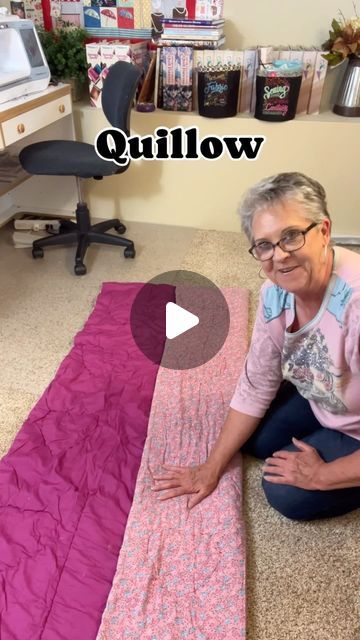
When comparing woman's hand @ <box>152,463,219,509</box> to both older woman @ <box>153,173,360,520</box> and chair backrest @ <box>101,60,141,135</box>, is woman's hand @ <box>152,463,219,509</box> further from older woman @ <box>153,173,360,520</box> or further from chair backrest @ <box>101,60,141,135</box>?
chair backrest @ <box>101,60,141,135</box>

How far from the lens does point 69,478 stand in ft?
4.52

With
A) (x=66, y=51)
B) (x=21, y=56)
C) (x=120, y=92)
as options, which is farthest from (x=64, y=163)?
(x=66, y=51)

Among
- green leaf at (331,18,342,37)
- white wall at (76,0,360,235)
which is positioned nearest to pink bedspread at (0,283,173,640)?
white wall at (76,0,360,235)

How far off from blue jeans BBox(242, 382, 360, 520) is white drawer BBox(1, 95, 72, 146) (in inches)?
58.8

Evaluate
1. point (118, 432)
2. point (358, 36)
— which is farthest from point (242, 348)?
point (358, 36)

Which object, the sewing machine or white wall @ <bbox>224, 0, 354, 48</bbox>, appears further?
white wall @ <bbox>224, 0, 354, 48</bbox>

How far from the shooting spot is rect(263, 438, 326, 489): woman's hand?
44.9 inches

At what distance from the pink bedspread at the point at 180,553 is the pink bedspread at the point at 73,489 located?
47 millimetres

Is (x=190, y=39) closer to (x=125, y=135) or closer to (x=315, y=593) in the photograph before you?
(x=125, y=135)

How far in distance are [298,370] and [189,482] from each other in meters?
0.44

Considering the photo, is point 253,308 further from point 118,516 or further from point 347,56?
point 347,56

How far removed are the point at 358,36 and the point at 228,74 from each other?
2.05 feet
